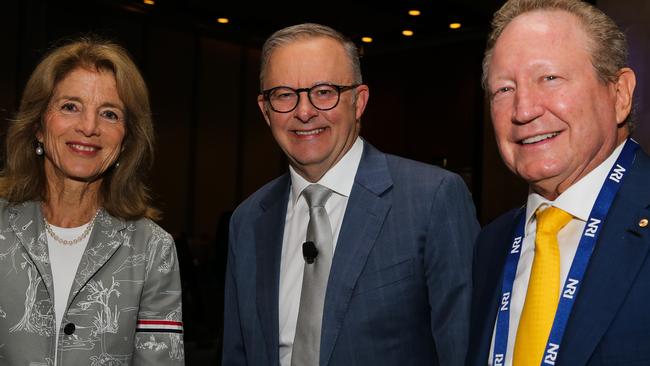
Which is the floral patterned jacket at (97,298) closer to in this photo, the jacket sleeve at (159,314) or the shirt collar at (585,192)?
the jacket sleeve at (159,314)

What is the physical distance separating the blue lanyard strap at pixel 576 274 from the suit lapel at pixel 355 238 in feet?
1.77

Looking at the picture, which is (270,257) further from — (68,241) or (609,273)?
(609,273)

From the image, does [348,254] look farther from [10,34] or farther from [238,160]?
[238,160]

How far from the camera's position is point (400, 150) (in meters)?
12.2

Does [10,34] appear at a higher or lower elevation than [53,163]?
higher

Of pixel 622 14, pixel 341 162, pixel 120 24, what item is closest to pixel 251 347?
pixel 341 162

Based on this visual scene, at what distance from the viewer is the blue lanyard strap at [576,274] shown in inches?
56.6

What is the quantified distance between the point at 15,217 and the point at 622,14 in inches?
190

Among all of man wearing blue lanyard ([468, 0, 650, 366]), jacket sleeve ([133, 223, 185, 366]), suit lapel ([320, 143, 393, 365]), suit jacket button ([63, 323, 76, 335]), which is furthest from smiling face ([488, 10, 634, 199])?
suit jacket button ([63, 323, 76, 335])

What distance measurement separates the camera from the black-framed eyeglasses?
2.22 m

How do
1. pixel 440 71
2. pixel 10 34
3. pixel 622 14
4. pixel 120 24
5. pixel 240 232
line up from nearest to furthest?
pixel 240 232
pixel 622 14
pixel 10 34
pixel 120 24
pixel 440 71

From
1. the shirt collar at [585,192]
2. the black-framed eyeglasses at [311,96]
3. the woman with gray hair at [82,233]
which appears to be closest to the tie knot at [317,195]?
the black-framed eyeglasses at [311,96]

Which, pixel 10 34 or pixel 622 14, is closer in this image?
pixel 622 14

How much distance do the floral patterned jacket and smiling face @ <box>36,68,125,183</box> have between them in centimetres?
19
